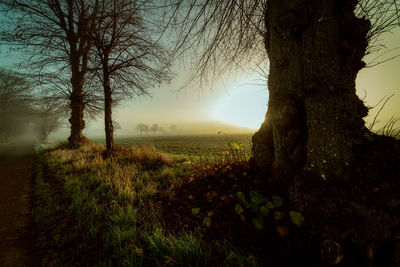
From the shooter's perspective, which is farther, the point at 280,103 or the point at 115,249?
the point at 280,103

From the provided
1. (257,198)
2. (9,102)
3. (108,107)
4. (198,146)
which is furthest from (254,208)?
(9,102)

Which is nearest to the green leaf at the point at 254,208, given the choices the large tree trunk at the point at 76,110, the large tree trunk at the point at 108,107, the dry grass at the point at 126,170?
the dry grass at the point at 126,170

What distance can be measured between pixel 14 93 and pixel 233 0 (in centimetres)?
3564

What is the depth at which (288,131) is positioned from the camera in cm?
188

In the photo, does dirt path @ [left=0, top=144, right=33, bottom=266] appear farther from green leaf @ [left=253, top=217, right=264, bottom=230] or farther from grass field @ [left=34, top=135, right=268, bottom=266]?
green leaf @ [left=253, top=217, right=264, bottom=230]

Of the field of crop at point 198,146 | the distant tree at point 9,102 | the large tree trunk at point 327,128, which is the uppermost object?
the distant tree at point 9,102

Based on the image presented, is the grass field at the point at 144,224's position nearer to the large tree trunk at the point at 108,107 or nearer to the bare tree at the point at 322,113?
the bare tree at the point at 322,113

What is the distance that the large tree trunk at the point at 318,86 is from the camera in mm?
1593

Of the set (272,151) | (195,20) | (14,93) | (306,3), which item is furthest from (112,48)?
(14,93)

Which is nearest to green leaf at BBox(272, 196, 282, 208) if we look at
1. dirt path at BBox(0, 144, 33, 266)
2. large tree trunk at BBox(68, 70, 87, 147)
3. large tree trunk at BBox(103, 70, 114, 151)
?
dirt path at BBox(0, 144, 33, 266)

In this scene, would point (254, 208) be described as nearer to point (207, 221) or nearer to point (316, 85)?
point (207, 221)

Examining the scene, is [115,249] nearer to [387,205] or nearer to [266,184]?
[266,184]

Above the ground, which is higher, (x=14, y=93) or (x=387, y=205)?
(x=14, y=93)

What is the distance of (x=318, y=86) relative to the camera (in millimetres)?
1630
